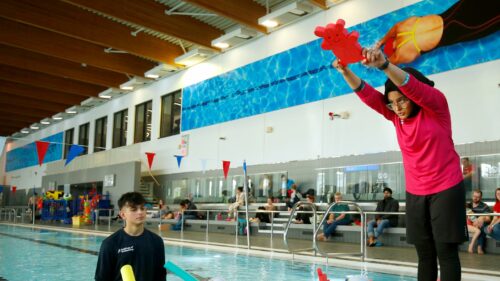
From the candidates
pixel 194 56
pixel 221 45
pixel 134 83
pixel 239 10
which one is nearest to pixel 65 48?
pixel 134 83

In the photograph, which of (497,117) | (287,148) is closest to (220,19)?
(287,148)

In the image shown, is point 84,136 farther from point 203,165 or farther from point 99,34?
point 203,165

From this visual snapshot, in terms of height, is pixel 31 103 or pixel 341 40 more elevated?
pixel 31 103

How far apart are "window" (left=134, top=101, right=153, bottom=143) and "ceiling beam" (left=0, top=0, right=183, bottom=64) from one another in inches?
163

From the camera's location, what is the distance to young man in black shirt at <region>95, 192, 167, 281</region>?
2.34m

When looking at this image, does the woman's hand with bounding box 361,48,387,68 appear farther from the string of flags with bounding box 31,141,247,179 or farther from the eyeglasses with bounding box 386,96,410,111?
the string of flags with bounding box 31,141,247,179

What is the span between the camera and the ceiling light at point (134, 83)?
20441mm

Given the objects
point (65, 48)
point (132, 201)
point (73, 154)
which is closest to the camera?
point (132, 201)

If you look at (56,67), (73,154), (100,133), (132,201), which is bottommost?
(132,201)

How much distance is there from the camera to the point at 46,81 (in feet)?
71.6

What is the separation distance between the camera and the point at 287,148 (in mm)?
13930

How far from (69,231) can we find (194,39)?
23.3 feet

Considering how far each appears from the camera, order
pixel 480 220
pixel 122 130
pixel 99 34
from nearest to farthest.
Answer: pixel 480 220 < pixel 99 34 < pixel 122 130

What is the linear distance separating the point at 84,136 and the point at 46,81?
612cm
